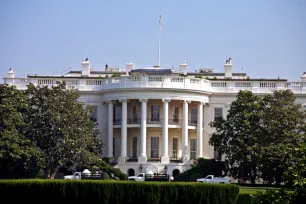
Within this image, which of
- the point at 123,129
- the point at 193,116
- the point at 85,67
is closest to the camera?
the point at 123,129

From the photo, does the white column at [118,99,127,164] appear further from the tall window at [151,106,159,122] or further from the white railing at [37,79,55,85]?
the white railing at [37,79,55,85]

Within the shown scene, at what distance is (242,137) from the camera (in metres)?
82.6

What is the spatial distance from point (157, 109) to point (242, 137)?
1349cm

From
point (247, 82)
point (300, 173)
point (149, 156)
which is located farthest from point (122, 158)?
point (300, 173)

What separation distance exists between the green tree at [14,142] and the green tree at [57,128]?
1.05m

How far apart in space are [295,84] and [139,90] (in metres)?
15.6

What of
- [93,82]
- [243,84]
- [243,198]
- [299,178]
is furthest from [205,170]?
[299,178]

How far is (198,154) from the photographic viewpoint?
303 feet

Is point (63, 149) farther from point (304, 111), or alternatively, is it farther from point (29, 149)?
point (304, 111)

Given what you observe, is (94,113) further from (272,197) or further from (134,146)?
(272,197)

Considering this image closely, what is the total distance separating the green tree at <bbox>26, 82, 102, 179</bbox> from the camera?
8088 cm

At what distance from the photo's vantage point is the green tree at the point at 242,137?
81.6 meters

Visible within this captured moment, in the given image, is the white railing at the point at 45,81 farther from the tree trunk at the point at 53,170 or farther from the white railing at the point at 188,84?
the tree trunk at the point at 53,170

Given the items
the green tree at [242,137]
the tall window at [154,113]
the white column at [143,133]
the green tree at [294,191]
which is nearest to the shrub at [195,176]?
the green tree at [242,137]
